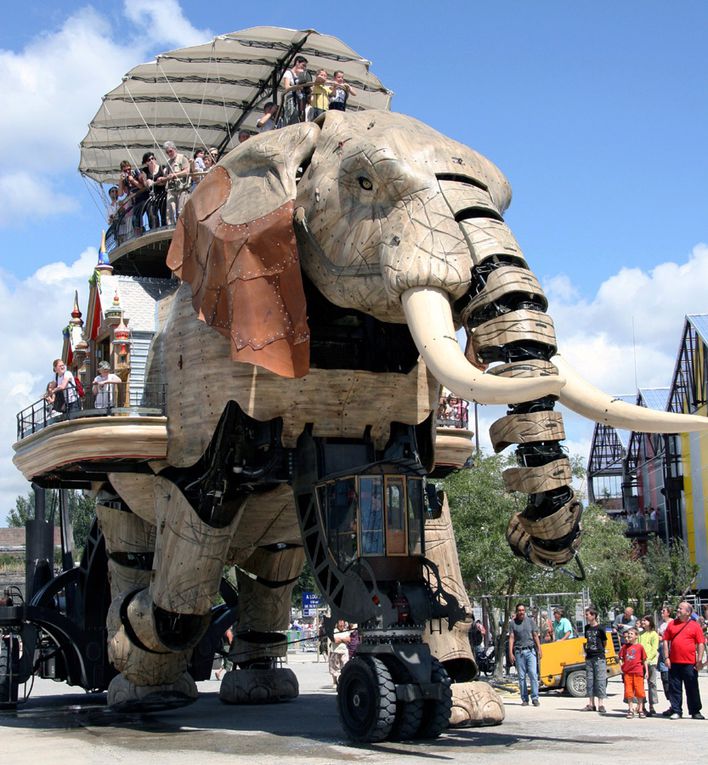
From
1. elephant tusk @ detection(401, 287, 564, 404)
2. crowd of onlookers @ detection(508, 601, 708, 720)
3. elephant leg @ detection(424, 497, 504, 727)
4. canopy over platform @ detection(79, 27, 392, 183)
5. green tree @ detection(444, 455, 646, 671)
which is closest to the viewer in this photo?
elephant tusk @ detection(401, 287, 564, 404)

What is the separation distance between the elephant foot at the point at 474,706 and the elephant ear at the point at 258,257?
330 cm

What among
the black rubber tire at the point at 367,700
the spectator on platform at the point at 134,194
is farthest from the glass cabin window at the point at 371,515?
the spectator on platform at the point at 134,194

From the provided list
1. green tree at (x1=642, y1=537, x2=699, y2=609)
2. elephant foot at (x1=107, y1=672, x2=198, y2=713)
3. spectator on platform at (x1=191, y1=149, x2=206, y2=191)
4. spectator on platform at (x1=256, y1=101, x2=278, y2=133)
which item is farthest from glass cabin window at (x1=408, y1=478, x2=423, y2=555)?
green tree at (x1=642, y1=537, x2=699, y2=609)

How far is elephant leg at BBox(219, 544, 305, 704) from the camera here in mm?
14219

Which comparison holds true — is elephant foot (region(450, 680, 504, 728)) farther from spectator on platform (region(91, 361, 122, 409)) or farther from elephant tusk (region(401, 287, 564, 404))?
spectator on platform (region(91, 361, 122, 409))

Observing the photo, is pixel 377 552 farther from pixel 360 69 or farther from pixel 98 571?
pixel 360 69

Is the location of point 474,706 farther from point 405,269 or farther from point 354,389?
point 405,269

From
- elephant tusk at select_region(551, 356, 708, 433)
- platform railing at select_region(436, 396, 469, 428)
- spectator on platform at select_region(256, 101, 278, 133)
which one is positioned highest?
spectator on platform at select_region(256, 101, 278, 133)

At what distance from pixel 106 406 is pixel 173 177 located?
4129 mm

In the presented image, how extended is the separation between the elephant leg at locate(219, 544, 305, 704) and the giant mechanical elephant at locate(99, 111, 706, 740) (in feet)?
5.98

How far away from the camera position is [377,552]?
10.2 metres

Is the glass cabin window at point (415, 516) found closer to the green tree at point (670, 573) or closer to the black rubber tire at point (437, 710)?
the black rubber tire at point (437, 710)

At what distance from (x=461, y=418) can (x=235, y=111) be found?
9236 millimetres

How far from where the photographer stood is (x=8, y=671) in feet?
46.3
